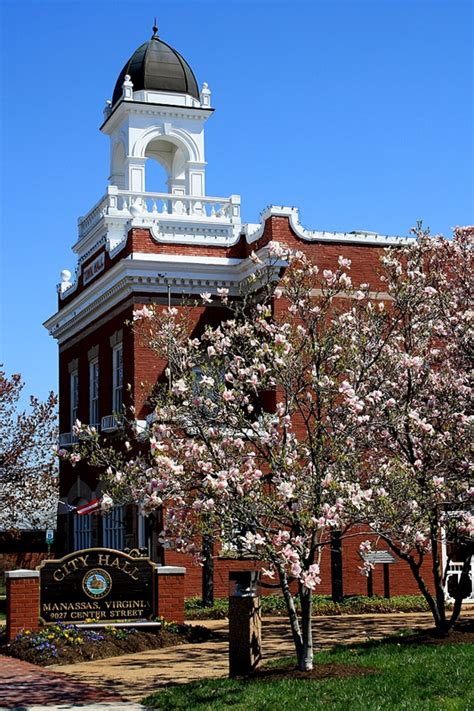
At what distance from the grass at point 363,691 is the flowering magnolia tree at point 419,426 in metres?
1.70

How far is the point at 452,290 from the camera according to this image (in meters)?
21.6

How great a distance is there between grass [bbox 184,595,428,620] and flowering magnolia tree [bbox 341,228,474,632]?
20.9 ft

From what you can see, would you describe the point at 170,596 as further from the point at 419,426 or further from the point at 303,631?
the point at 419,426

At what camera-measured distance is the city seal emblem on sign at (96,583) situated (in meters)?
19.9

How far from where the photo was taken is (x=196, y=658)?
1728cm

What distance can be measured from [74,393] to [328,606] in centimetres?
1583

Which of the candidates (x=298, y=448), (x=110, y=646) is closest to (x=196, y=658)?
(x=110, y=646)

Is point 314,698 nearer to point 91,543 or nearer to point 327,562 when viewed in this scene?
point 327,562

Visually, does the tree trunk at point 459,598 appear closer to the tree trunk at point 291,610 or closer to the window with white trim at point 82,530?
the tree trunk at point 291,610

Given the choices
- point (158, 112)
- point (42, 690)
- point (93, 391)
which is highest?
point (158, 112)

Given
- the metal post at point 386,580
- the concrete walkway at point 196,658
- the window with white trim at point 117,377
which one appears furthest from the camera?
the window with white trim at point 117,377

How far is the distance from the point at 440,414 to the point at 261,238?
1348 centimetres

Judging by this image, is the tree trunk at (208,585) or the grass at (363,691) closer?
the grass at (363,691)

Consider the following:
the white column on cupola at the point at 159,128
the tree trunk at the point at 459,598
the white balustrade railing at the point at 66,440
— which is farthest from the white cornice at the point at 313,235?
the tree trunk at the point at 459,598
